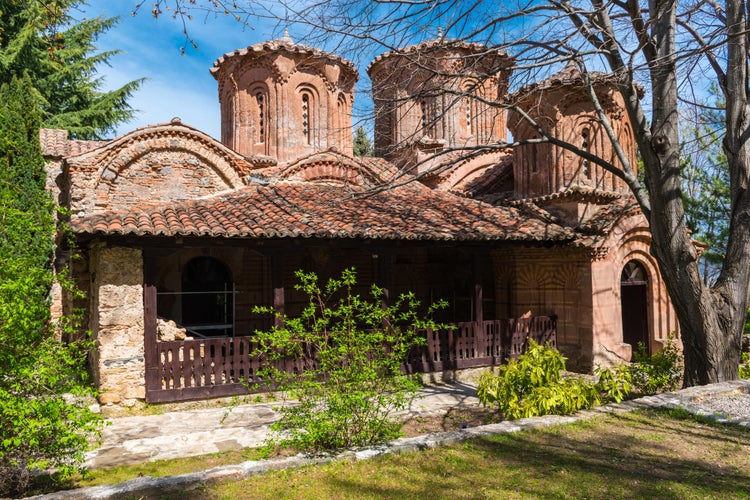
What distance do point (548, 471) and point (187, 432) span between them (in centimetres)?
407

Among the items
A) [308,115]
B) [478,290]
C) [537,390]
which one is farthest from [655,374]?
[308,115]

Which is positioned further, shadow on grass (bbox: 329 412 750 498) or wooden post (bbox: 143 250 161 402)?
wooden post (bbox: 143 250 161 402)

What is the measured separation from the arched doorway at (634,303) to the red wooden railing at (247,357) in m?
1.92

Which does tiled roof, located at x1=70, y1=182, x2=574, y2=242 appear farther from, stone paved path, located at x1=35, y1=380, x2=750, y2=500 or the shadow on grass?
the shadow on grass

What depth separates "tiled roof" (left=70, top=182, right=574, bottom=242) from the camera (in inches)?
261

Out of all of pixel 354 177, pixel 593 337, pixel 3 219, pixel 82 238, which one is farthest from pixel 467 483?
pixel 354 177

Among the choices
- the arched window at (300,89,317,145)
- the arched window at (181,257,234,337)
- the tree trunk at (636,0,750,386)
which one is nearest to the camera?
the tree trunk at (636,0,750,386)

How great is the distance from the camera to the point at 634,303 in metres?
10.4

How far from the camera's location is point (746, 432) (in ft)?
15.8

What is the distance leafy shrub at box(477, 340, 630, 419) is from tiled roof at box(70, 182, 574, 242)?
112 inches

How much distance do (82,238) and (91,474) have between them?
3274 mm

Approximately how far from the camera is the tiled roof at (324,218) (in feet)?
21.8

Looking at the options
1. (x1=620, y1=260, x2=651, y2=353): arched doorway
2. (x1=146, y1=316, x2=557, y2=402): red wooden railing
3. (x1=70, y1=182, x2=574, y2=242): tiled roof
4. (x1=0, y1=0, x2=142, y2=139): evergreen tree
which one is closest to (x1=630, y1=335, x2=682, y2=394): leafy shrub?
(x1=146, y1=316, x2=557, y2=402): red wooden railing

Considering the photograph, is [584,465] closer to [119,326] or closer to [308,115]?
[119,326]
